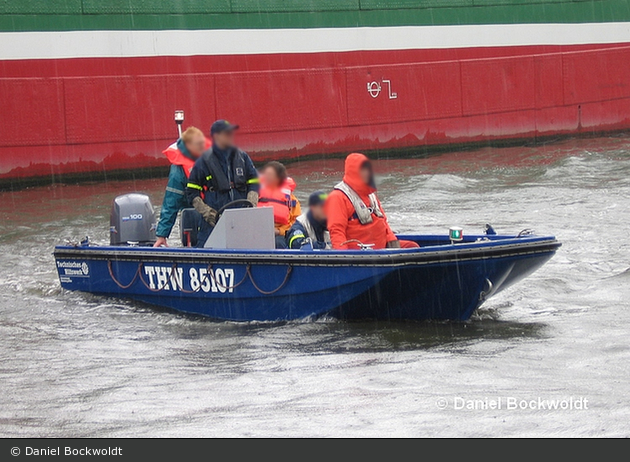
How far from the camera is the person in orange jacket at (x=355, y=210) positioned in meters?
7.68

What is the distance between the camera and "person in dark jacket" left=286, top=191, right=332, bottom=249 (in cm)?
808

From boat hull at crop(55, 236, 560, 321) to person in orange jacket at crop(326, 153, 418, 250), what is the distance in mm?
274

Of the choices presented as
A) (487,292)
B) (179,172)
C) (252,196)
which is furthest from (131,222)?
(487,292)

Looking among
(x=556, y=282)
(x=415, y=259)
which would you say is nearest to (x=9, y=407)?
(x=415, y=259)

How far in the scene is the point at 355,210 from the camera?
7746 millimetres

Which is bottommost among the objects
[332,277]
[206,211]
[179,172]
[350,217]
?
[332,277]

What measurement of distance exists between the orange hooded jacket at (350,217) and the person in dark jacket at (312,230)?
0.23 metres

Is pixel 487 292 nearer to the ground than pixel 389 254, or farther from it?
nearer to the ground

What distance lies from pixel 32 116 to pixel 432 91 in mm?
8320

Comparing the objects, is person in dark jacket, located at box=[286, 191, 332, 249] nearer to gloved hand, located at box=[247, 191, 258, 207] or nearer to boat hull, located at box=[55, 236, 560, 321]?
boat hull, located at box=[55, 236, 560, 321]

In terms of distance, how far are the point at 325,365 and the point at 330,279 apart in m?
1.08

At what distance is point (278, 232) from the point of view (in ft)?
29.5

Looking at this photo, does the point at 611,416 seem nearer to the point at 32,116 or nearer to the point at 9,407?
the point at 9,407

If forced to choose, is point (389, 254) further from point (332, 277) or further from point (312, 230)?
point (312, 230)
